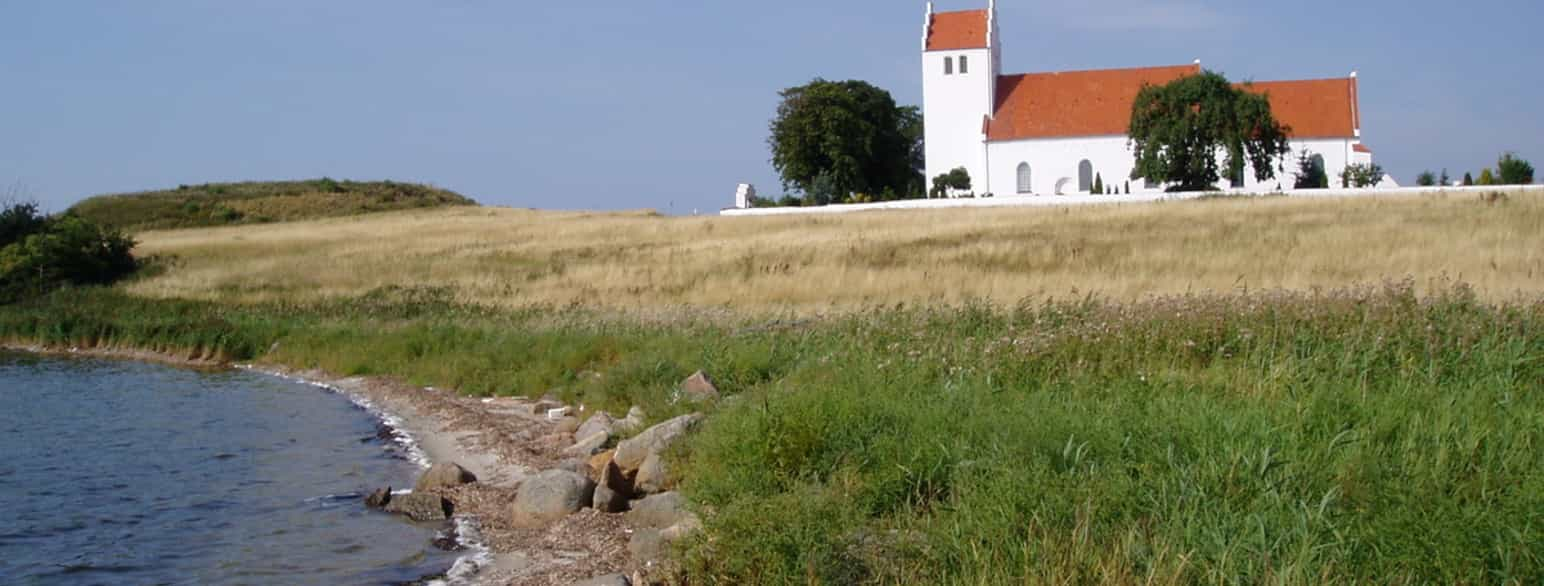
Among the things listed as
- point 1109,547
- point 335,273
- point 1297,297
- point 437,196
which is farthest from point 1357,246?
point 437,196

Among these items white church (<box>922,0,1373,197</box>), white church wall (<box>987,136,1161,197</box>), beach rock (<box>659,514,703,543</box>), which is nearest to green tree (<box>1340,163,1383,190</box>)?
white church (<box>922,0,1373,197</box>)

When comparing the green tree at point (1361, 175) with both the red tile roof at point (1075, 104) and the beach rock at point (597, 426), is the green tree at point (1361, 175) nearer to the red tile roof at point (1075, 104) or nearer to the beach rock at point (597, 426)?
the red tile roof at point (1075, 104)

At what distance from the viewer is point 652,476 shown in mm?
10586

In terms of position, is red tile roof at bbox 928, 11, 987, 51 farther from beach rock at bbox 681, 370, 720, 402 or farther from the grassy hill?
beach rock at bbox 681, 370, 720, 402

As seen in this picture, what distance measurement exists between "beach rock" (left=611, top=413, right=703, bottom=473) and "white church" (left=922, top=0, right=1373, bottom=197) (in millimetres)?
60892

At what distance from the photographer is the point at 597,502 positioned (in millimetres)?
10383

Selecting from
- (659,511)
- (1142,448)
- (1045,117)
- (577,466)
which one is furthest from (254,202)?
(1142,448)

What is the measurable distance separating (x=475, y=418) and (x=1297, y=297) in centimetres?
978

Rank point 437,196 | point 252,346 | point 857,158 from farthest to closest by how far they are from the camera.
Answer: point 437,196
point 857,158
point 252,346

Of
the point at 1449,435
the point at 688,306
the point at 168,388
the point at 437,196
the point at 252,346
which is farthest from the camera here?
the point at 437,196

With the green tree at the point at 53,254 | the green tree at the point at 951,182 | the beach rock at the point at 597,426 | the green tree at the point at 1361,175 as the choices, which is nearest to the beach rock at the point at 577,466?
the beach rock at the point at 597,426

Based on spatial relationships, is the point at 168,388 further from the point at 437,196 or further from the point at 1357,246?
the point at 437,196

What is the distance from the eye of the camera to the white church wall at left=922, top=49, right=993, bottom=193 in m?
77.3

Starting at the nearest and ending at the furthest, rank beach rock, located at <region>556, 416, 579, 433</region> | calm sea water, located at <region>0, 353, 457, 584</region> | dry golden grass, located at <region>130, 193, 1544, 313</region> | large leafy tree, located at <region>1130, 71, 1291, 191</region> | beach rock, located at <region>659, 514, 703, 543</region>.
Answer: beach rock, located at <region>659, 514, 703, 543</region> → calm sea water, located at <region>0, 353, 457, 584</region> → beach rock, located at <region>556, 416, 579, 433</region> → dry golden grass, located at <region>130, 193, 1544, 313</region> → large leafy tree, located at <region>1130, 71, 1291, 191</region>
